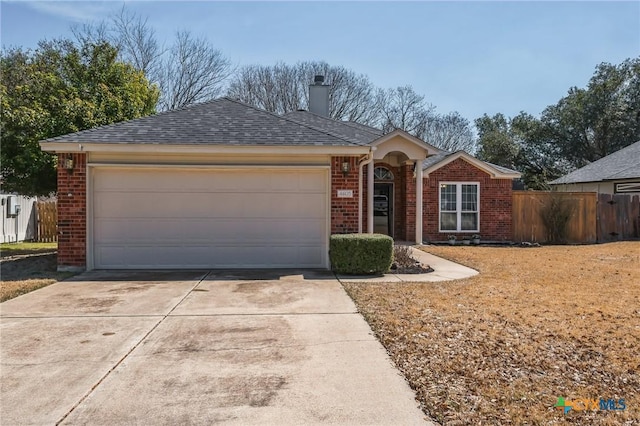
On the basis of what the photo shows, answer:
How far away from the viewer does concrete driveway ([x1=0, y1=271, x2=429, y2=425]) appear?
3408 mm

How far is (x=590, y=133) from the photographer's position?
118 feet

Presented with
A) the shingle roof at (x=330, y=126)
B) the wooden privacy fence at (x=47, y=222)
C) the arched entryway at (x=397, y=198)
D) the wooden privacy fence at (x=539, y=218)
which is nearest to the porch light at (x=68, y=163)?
the shingle roof at (x=330, y=126)

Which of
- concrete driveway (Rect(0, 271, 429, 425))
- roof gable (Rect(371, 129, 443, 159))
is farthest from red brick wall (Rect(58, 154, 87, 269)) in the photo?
roof gable (Rect(371, 129, 443, 159))

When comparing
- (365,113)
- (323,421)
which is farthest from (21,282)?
(365,113)

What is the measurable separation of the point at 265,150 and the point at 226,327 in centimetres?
486

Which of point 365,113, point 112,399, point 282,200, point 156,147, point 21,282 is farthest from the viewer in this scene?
point 365,113

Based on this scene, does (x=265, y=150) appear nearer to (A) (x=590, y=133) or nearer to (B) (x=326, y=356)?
(B) (x=326, y=356)

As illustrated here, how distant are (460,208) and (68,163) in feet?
41.1

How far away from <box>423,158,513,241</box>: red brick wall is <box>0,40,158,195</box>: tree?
33.4 feet

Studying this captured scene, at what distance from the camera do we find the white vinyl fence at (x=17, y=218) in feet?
55.4

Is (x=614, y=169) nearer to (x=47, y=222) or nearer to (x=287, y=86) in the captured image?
(x=287, y=86)

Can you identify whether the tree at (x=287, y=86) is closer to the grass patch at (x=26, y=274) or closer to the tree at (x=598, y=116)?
the tree at (x=598, y=116)

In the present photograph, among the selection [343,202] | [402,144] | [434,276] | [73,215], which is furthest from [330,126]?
[73,215]

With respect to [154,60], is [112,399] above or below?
below
